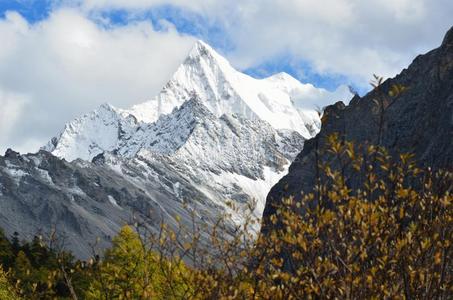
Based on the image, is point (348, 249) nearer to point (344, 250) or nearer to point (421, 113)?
point (344, 250)

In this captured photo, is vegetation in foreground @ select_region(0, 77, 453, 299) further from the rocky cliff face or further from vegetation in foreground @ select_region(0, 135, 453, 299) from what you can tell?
the rocky cliff face

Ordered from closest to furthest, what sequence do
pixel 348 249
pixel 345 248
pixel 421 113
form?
pixel 348 249 → pixel 345 248 → pixel 421 113

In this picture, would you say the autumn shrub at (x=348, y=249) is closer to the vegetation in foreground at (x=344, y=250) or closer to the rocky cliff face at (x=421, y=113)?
the vegetation in foreground at (x=344, y=250)

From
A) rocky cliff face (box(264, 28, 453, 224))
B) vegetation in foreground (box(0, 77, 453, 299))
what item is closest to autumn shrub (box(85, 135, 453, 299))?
vegetation in foreground (box(0, 77, 453, 299))

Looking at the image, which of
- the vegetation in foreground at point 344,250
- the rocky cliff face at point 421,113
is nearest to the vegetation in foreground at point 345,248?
the vegetation in foreground at point 344,250

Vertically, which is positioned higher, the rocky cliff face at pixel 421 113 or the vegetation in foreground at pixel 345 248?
the rocky cliff face at pixel 421 113

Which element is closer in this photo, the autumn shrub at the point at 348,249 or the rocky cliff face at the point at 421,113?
the autumn shrub at the point at 348,249

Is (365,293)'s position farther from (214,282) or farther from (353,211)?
(214,282)

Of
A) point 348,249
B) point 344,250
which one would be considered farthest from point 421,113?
point 348,249

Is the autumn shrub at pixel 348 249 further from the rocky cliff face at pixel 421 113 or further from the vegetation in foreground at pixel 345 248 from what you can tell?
the rocky cliff face at pixel 421 113

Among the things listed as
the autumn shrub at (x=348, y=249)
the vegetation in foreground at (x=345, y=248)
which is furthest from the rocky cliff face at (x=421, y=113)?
the autumn shrub at (x=348, y=249)

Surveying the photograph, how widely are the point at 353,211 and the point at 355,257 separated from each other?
1.04m

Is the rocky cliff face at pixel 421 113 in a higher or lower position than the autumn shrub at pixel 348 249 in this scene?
higher

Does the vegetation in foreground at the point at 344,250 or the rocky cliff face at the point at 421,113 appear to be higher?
the rocky cliff face at the point at 421,113
